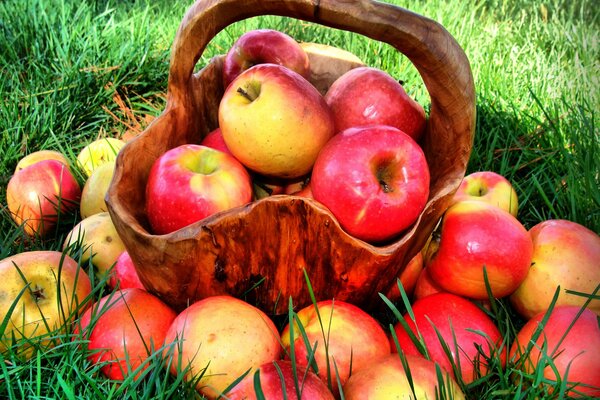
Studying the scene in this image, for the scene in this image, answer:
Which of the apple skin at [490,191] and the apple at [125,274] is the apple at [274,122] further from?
the apple skin at [490,191]

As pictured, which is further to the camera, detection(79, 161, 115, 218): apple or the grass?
the grass

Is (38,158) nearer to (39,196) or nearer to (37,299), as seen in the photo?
(39,196)

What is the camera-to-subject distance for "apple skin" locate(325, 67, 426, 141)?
1.85 metres

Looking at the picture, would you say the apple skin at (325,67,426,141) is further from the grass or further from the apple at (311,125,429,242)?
the grass

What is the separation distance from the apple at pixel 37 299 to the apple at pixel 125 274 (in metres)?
0.12

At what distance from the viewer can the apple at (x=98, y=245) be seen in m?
1.93

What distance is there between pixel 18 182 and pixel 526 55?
9.20ft

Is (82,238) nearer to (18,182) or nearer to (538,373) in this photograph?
(18,182)

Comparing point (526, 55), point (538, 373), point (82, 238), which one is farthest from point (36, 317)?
point (526, 55)

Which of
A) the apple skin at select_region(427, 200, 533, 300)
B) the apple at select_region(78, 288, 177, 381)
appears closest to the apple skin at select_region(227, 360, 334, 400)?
the apple at select_region(78, 288, 177, 381)

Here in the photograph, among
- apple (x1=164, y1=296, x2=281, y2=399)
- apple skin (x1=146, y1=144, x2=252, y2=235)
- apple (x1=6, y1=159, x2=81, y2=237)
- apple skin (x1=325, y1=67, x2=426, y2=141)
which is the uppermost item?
apple skin (x1=325, y1=67, x2=426, y2=141)

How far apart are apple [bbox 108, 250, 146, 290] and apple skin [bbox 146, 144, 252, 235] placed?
7.9 inches

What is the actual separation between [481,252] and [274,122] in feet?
2.21

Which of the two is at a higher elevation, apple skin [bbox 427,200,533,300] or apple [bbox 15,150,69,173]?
apple skin [bbox 427,200,533,300]
